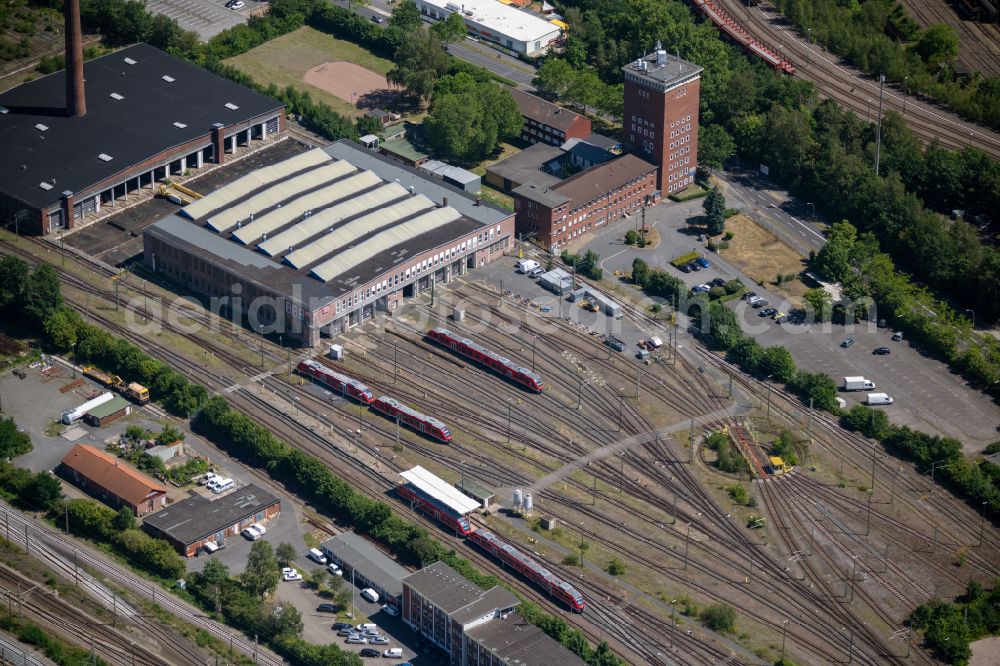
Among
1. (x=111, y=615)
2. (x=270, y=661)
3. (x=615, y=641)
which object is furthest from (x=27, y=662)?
(x=615, y=641)

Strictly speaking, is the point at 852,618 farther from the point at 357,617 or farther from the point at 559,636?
the point at 357,617

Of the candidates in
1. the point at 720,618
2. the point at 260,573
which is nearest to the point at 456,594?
the point at 260,573

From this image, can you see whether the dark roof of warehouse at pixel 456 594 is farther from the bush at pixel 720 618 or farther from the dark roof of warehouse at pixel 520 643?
the bush at pixel 720 618

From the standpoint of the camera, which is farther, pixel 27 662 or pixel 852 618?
pixel 852 618

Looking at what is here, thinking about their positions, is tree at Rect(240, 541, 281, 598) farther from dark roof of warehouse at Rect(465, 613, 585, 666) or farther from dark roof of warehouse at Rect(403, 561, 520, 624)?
dark roof of warehouse at Rect(465, 613, 585, 666)

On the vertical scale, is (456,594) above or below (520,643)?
above

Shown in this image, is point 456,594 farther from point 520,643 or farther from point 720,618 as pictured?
point 720,618
